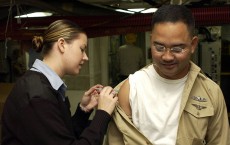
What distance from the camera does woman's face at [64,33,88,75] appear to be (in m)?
1.39

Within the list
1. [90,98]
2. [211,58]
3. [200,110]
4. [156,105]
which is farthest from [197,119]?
[211,58]

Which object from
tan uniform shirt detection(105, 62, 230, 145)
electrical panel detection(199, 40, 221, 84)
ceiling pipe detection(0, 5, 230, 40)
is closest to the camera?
tan uniform shirt detection(105, 62, 230, 145)

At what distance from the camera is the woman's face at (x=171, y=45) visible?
3.85 ft

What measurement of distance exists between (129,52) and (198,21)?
3.39m

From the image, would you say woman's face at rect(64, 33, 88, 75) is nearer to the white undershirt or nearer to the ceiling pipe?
the white undershirt

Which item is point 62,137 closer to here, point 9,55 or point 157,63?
point 157,63

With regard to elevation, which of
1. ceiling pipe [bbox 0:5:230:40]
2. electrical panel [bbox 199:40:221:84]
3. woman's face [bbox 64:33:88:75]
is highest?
ceiling pipe [bbox 0:5:230:40]

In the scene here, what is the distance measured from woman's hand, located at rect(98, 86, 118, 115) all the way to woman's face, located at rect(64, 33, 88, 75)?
0.18 meters

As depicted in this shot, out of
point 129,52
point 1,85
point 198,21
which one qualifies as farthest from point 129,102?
point 129,52

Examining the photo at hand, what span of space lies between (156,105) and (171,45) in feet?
0.97

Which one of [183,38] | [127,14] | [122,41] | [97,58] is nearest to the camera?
[183,38]

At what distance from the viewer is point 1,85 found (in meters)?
3.55

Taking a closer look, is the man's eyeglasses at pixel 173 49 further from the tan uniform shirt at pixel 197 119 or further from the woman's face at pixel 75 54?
the woman's face at pixel 75 54

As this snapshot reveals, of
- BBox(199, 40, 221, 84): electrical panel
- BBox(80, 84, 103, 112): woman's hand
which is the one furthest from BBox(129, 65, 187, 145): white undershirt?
BBox(199, 40, 221, 84): electrical panel
